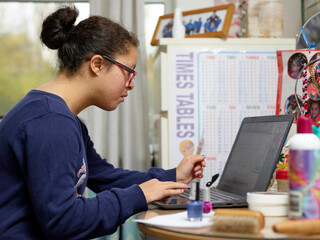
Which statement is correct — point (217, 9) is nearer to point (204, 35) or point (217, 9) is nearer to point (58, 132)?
point (204, 35)

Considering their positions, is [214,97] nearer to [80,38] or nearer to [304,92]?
[304,92]

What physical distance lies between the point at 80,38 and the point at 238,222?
0.75m

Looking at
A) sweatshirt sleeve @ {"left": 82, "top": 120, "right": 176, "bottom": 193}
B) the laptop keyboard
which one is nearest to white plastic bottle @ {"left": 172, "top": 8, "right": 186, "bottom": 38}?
sweatshirt sleeve @ {"left": 82, "top": 120, "right": 176, "bottom": 193}

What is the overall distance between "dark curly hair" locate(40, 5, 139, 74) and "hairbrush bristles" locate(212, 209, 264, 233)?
2.12ft

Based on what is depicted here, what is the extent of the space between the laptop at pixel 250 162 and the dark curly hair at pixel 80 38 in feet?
1.48

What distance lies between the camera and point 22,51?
2830 millimetres

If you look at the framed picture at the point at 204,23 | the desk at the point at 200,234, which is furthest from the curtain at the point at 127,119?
the desk at the point at 200,234

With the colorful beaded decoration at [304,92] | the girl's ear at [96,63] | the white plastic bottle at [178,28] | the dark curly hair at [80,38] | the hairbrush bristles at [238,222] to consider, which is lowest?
the hairbrush bristles at [238,222]

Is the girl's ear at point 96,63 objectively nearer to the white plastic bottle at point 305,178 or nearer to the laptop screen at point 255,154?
the laptop screen at point 255,154

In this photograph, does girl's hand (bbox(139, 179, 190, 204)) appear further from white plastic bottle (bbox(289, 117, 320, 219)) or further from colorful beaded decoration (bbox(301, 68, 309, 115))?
colorful beaded decoration (bbox(301, 68, 309, 115))

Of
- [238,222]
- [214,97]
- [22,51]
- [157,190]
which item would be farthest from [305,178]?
[22,51]

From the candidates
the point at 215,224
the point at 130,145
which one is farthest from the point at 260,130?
the point at 130,145

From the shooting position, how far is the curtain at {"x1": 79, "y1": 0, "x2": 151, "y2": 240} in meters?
2.50

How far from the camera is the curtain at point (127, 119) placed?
250 centimetres
